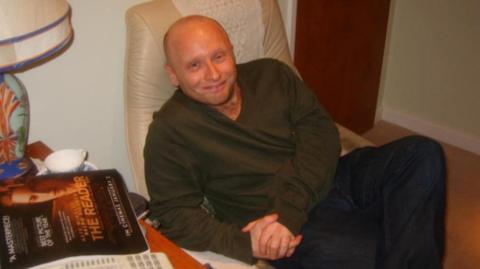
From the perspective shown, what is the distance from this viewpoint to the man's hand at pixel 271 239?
1193 millimetres

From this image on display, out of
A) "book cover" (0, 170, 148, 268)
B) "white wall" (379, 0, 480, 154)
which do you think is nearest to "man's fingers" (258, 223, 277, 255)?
"book cover" (0, 170, 148, 268)

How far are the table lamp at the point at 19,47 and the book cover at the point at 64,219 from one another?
10 centimetres

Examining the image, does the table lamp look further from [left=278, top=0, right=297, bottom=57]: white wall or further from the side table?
[left=278, top=0, right=297, bottom=57]: white wall

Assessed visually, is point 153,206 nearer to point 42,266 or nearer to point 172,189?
point 172,189

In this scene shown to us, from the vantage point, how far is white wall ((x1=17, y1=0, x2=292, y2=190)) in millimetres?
1353

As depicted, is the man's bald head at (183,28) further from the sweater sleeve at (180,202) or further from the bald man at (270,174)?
the sweater sleeve at (180,202)

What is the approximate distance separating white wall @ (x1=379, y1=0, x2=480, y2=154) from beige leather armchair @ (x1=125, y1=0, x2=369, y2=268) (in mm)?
1404

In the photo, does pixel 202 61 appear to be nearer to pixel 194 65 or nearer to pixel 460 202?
pixel 194 65

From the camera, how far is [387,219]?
1.25 meters

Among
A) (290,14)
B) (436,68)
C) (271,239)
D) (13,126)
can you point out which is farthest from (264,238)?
(436,68)

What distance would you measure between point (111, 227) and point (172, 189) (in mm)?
279

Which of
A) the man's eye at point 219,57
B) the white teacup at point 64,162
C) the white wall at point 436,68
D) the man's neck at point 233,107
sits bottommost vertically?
the white wall at point 436,68

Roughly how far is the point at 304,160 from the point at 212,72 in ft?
1.23

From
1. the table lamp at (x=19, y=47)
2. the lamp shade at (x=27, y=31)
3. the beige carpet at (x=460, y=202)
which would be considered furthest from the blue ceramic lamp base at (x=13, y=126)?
the beige carpet at (x=460, y=202)
